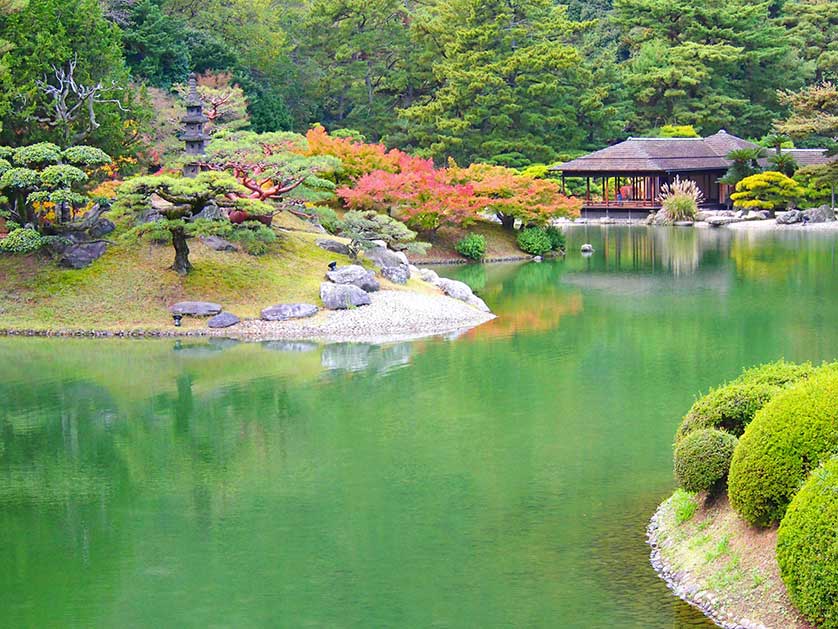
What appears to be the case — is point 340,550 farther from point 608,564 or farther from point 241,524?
point 608,564

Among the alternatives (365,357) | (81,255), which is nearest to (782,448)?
(365,357)

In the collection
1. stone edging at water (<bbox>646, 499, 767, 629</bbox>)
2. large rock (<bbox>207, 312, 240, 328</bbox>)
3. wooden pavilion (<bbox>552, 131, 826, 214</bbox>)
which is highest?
wooden pavilion (<bbox>552, 131, 826, 214</bbox>)

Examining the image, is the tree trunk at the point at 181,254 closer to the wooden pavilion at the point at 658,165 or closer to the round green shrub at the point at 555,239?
the round green shrub at the point at 555,239

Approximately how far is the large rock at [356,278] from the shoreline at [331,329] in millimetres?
693

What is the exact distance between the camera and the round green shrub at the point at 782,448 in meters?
8.05

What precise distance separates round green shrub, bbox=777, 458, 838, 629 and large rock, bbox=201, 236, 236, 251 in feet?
54.6

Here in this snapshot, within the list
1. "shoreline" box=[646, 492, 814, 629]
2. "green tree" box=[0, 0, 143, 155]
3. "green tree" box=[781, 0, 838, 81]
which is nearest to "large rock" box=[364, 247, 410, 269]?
"green tree" box=[0, 0, 143, 155]

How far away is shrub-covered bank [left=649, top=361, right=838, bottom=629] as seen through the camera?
730 centimetres

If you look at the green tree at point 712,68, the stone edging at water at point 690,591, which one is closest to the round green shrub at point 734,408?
the stone edging at water at point 690,591

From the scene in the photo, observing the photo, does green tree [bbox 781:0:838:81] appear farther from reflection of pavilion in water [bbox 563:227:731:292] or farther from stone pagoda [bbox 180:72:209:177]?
stone pagoda [bbox 180:72:209:177]

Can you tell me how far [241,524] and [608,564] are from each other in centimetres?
332

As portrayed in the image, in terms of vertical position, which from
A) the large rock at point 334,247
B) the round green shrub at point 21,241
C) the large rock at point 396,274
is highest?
the round green shrub at point 21,241

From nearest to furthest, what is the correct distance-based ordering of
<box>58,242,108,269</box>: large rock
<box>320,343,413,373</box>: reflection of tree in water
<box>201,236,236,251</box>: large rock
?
<box>320,343,413,373</box>: reflection of tree in water, <box>58,242,108,269</box>: large rock, <box>201,236,236,251</box>: large rock

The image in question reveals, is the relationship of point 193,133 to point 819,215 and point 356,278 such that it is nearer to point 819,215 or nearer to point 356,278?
point 356,278
